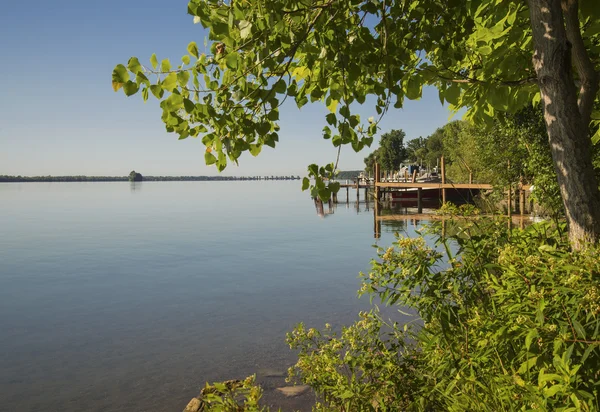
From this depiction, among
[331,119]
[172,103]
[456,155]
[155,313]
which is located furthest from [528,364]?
[155,313]

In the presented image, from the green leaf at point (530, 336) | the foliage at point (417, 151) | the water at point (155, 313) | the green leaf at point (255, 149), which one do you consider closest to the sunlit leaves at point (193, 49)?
the green leaf at point (255, 149)

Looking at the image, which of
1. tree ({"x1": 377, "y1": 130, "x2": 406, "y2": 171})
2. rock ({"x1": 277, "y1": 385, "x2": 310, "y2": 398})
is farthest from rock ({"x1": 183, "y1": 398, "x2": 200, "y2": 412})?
tree ({"x1": 377, "y1": 130, "x2": 406, "y2": 171})

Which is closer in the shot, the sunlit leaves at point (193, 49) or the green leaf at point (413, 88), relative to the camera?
the sunlit leaves at point (193, 49)

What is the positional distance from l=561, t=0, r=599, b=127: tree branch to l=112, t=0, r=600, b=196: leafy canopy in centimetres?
25

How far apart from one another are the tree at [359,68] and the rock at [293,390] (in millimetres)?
5200

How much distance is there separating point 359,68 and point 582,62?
1.66 m

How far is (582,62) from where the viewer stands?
3199 millimetres

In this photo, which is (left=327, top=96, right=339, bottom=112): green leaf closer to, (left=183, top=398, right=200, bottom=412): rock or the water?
(left=183, top=398, right=200, bottom=412): rock

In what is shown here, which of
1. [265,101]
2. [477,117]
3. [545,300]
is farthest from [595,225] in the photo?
[265,101]

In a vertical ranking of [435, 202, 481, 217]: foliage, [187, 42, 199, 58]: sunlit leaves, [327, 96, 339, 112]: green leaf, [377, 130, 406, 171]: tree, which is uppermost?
[377, 130, 406, 171]: tree

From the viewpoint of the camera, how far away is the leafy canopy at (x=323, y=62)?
2.88m

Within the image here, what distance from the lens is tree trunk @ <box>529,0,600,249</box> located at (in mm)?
2918

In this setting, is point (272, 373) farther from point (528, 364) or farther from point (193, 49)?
point (193, 49)

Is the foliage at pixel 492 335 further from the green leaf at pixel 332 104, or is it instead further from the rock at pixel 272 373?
the rock at pixel 272 373
